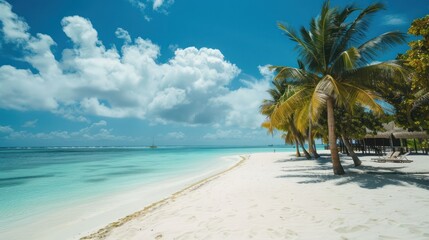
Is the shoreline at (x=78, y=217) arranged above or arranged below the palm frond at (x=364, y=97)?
below

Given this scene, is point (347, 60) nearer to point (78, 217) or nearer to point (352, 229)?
point (352, 229)

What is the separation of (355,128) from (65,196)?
15.2 metres

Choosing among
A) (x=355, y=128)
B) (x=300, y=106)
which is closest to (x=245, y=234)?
(x=300, y=106)

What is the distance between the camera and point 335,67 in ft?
30.6

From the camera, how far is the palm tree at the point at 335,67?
26.9 feet

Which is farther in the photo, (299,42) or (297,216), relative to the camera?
(299,42)

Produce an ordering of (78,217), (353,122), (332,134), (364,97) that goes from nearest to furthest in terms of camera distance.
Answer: (78,217) < (364,97) < (332,134) < (353,122)

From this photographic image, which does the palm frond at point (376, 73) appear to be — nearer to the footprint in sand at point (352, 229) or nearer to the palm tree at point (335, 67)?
the palm tree at point (335, 67)

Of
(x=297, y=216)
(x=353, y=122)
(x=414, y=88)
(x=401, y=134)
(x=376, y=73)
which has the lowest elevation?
(x=297, y=216)

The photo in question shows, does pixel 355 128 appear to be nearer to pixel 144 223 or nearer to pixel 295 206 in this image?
pixel 295 206

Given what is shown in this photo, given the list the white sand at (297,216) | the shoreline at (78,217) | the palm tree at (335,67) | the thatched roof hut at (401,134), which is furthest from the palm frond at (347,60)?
the thatched roof hut at (401,134)

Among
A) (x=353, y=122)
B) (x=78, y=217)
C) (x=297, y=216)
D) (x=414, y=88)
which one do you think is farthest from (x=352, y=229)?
(x=353, y=122)

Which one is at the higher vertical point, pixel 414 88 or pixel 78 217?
pixel 414 88

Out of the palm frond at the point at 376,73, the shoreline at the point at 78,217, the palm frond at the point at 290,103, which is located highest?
the palm frond at the point at 376,73
